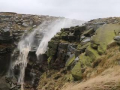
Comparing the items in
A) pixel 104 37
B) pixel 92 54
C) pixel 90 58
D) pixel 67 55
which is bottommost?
pixel 67 55

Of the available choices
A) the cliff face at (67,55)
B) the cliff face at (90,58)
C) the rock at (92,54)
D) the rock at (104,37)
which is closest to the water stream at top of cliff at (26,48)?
the cliff face at (67,55)

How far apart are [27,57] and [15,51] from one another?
5.34 m

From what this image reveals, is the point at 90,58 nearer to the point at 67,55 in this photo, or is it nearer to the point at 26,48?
the point at 67,55

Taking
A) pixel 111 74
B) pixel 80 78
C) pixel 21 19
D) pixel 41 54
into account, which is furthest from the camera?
pixel 21 19

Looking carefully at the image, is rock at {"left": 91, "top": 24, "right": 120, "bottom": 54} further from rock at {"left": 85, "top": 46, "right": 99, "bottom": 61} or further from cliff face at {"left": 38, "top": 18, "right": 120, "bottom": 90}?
rock at {"left": 85, "top": 46, "right": 99, "bottom": 61}

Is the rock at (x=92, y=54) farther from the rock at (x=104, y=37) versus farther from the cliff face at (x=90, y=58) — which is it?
the rock at (x=104, y=37)

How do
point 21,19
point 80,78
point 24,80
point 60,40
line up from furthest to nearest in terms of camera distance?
1. point 21,19
2. point 24,80
3. point 60,40
4. point 80,78

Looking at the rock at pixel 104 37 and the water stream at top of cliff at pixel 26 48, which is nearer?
the rock at pixel 104 37

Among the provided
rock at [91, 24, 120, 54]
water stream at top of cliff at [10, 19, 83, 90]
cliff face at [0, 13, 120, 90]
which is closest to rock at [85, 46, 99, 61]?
cliff face at [0, 13, 120, 90]

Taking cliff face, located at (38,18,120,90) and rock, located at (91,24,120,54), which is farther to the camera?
rock, located at (91,24,120,54)

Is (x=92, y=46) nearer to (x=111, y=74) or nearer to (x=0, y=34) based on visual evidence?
(x=111, y=74)

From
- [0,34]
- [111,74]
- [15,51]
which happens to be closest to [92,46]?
[111,74]

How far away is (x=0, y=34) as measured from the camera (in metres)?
46.3

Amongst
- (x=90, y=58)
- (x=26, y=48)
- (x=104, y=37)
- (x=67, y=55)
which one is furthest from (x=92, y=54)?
(x=26, y=48)
